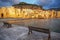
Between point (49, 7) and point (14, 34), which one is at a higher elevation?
point (49, 7)

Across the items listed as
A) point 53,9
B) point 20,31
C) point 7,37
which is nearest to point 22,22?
point 20,31

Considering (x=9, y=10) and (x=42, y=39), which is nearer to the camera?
(x=42, y=39)

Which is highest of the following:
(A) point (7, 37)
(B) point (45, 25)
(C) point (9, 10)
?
(C) point (9, 10)

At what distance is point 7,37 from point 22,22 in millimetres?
716

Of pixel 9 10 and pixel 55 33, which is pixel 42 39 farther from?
pixel 9 10

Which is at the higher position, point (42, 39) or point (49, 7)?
point (49, 7)

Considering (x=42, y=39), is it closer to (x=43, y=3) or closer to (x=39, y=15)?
(x=39, y=15)

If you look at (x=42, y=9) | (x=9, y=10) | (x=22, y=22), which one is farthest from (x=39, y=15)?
(x=9, y=10)

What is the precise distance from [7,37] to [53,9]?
5.81 feet

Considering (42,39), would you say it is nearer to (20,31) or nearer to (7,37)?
(20,31)

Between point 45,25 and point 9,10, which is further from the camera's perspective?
point 9,10

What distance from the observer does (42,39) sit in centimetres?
516

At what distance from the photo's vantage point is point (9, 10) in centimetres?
566

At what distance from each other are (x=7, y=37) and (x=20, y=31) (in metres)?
0.49
